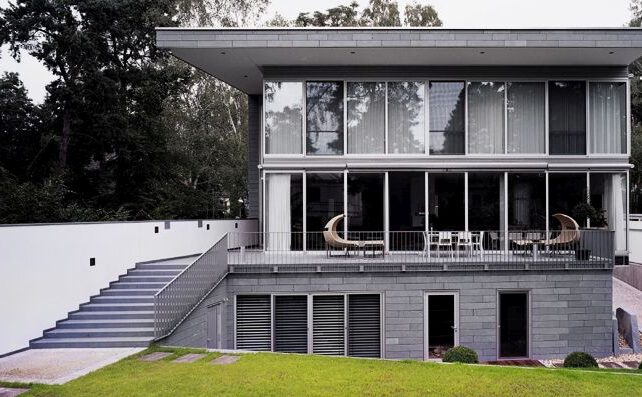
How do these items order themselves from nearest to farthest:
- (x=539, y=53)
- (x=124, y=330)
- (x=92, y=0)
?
(x=124, y=330) → (x=539, y=53) → (x=92, y=0)

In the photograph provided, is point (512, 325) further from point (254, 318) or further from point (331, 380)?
point (331, 380)

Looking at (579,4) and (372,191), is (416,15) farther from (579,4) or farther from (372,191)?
(372,191)

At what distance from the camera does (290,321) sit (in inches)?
584

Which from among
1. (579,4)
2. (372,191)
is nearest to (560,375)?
(372,191)

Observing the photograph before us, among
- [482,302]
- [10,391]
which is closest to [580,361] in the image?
[482,302]

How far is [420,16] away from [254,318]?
101 ft

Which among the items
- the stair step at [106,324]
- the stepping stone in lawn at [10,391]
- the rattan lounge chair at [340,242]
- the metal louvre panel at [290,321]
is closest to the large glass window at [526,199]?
the rattan lounge chair at [340,242]

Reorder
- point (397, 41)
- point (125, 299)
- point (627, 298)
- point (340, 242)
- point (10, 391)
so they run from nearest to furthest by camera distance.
→ 1. point (10, 391)
2. point (125, 299)
3. point (340, 242)
4. point (397, 41)
5. point (627, 298)

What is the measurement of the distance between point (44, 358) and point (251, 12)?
28990mm

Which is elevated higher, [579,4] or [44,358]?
[579,4]

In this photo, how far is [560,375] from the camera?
9.16 m

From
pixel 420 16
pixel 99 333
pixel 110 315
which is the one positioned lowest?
pixel 99 333

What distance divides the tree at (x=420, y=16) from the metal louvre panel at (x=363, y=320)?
29.2m

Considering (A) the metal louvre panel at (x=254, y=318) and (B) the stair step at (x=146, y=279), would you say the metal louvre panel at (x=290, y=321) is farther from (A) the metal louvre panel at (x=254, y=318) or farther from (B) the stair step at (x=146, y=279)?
(B) the stair step at (x=146, y=279)
